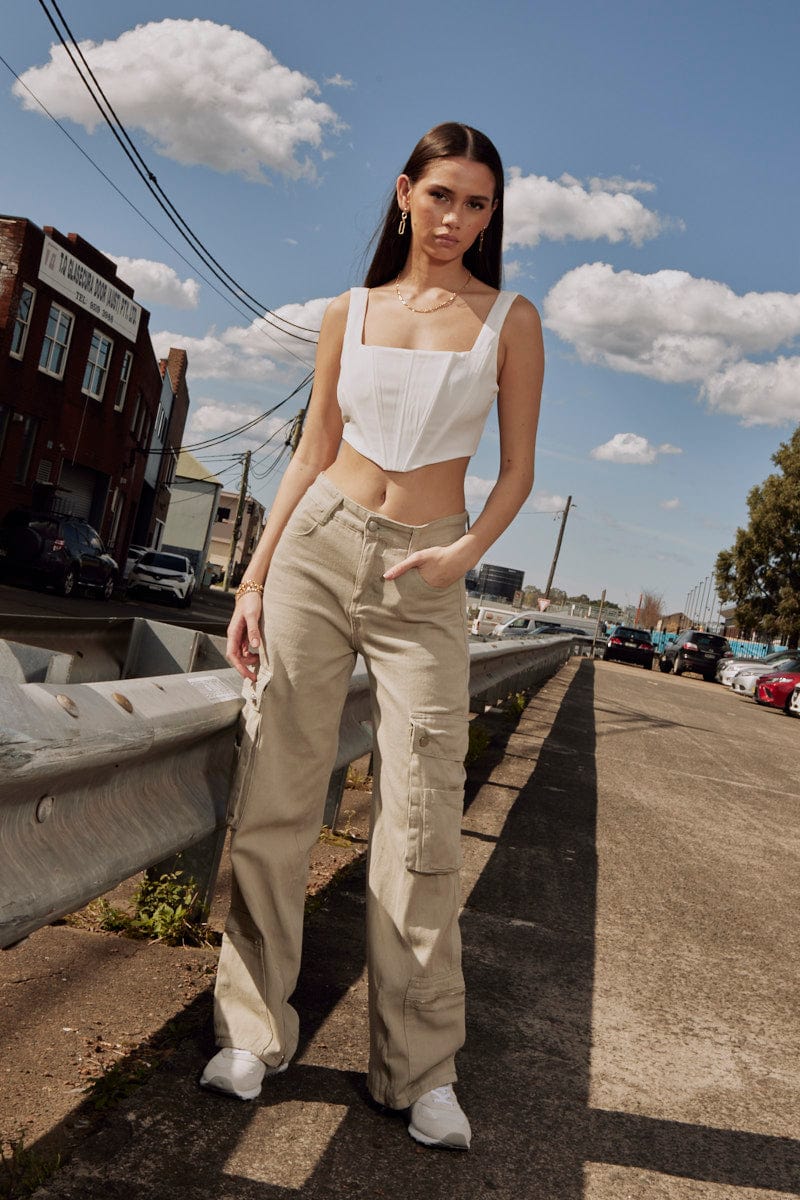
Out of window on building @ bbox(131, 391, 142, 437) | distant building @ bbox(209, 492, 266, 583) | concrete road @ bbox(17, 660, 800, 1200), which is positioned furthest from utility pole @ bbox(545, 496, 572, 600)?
concrete road @ bbox(17, 660, 800, 1200)

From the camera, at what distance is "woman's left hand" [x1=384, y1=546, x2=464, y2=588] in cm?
261

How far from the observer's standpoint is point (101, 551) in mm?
26391

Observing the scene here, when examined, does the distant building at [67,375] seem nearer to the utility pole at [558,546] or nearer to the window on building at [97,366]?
the window on building at [97,366]

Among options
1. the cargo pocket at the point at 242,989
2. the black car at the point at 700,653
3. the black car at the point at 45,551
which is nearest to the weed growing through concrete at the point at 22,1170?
the cargo pocket at the point at 242,989

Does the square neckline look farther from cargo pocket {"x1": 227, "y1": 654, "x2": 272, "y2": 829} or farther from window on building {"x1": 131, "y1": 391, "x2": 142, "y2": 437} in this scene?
window on building {"x1": 131, "y1": 391, "x2": 142, "y2": 437}

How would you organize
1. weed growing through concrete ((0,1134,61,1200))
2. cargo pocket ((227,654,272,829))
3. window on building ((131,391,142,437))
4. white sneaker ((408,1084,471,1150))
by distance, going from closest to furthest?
weed growing through concrete ((0,1134,61,1200)) < white sneaker ((408,1084,471,1150)) < cargo pocket ((227,654,272,829)) < window on building ((131,391,142,437))

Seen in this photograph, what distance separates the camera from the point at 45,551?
23859 mm

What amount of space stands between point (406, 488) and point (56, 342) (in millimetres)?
31775

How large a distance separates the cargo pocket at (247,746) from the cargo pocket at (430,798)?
361 mm

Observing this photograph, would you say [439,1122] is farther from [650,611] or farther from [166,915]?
[650,611]

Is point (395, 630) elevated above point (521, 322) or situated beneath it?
situated beneath

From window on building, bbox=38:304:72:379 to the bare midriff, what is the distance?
30481mm

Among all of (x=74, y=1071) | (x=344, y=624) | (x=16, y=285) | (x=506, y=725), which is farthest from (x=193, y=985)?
(x=16, y=285)

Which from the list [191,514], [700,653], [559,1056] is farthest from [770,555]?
[559,1056]
